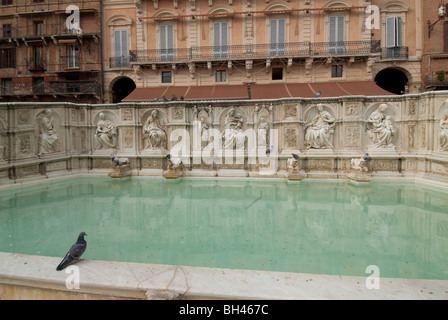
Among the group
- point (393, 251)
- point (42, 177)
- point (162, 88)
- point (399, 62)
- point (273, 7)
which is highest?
point (273, 7)

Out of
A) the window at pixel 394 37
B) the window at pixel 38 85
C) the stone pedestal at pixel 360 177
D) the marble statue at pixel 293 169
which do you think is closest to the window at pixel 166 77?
the window at pixel 38 85

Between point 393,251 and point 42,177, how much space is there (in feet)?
26.7

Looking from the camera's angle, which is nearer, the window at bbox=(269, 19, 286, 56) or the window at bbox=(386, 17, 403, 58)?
the window at bbox=(269, 19, 286, 56)

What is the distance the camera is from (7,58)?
24.5m

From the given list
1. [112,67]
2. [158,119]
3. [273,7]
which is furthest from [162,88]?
[158,119]

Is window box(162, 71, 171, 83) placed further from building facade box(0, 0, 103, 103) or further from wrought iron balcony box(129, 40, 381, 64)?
building facade box(0, 0, 103, 103)

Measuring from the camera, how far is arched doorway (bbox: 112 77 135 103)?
74.7 ft

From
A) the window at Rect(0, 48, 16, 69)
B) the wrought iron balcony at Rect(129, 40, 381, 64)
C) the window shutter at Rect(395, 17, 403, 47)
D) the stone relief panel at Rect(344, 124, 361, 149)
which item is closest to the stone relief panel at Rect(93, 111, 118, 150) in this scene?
the stone relief panel at Rect(344, 124, 361, 149)

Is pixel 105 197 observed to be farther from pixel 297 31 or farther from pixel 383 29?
pixel 383 29

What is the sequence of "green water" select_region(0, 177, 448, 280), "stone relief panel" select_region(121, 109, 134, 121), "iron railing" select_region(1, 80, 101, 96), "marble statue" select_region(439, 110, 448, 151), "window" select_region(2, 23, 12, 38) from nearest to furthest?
"green water" select_region(0, 177, 448, 280) → "marble statue" select_region(439, 110, 448, 151) → "stone relief panel" select_region(121, 109, 134, 121) → "iron railing" select_region(1, 80, 101, 96) → "window" select_region(2, 23, 12, 38)

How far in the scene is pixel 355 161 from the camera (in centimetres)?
771

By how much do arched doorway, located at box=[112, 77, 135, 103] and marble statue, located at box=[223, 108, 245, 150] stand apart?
1697 centimetres

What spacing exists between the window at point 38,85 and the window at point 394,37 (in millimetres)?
25527

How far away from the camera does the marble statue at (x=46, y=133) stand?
8.06 meters
